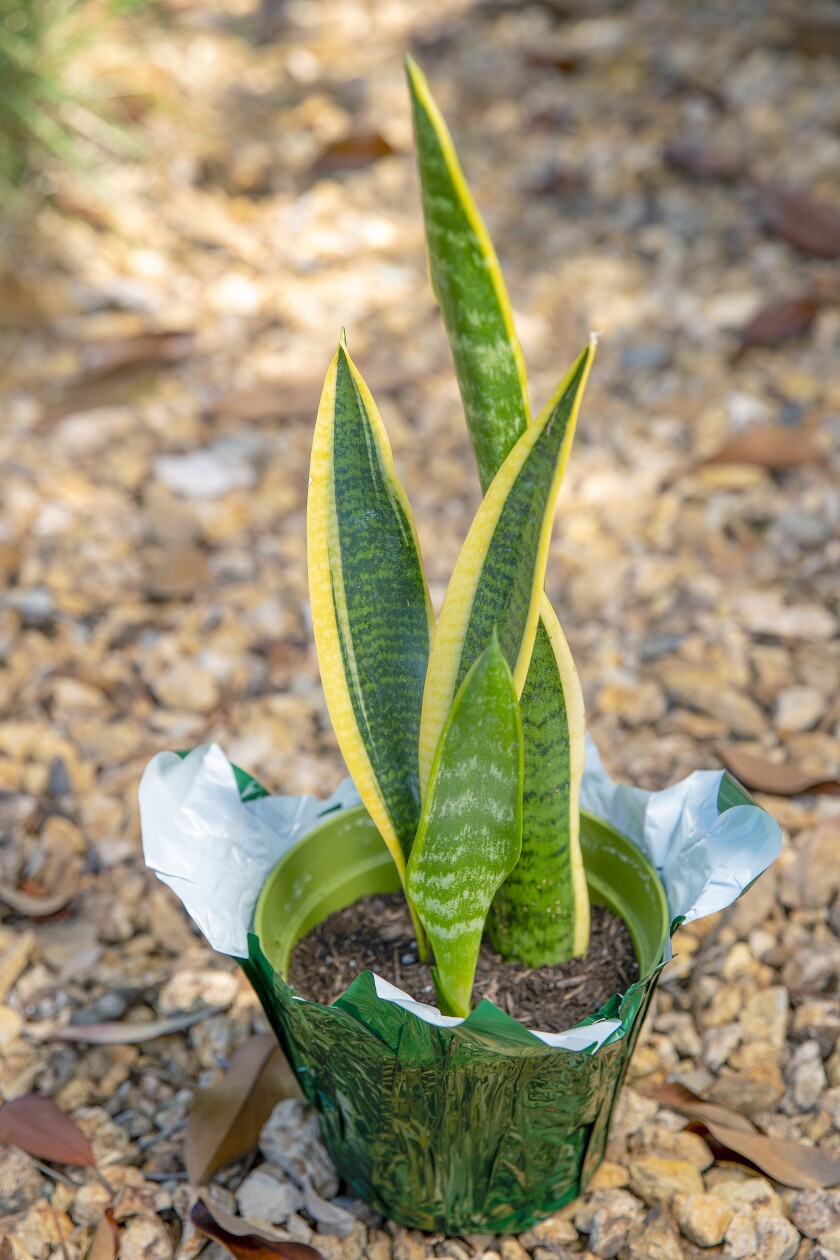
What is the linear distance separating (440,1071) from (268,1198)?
0.27m

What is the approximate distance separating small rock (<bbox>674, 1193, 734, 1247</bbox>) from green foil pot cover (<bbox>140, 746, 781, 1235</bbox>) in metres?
0.08

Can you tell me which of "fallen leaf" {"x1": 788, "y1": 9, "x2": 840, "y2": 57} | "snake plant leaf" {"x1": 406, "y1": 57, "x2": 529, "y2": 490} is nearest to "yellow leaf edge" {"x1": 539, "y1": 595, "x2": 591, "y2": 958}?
"snake plant leaf" {"x1": 406, "y1": 57, "x2": 529, "y2": 490}

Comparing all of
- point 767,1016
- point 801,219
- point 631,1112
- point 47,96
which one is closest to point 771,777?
point 767,1016

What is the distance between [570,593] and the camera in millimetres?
1597

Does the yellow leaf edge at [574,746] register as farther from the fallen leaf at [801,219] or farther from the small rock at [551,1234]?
the fallen leaf at [801,219]

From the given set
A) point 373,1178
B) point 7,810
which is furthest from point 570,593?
point 373,1178

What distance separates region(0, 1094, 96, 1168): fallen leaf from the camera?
0.98 m

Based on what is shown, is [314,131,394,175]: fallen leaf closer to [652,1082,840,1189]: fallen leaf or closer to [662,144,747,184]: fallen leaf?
[662,144,747,184]: fallen leaf

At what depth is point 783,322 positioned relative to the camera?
6.31ft

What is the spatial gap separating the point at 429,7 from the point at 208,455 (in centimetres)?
154

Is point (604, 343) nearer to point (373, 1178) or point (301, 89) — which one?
point (301, 89)

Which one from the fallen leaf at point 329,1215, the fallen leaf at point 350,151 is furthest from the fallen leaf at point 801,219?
the fallen leaf at point 329,1215

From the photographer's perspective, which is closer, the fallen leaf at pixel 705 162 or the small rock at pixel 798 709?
the small rock at pixel 798 709

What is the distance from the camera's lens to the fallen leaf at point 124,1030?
1.09m
